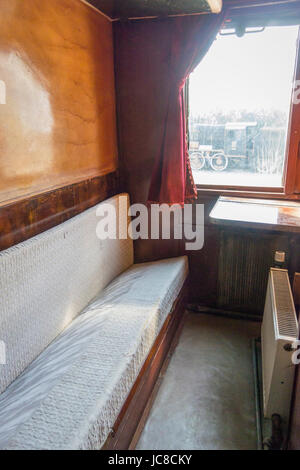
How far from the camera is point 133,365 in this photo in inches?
58.7

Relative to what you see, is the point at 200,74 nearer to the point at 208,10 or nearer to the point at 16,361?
the point at 208,10

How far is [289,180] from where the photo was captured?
2.35 m

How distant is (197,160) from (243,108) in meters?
0.49

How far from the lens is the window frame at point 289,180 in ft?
7.36

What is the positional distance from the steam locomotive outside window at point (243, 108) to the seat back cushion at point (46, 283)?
1069mm

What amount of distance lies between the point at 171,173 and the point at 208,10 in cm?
103

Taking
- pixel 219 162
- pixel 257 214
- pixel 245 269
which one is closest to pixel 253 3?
pixel 219 162

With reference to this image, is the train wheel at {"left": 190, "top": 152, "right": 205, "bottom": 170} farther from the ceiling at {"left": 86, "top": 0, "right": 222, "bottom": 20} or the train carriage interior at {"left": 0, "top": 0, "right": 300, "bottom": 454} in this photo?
the ceiling at {"left": 86, "top": 0, "right": 222, "bottom": 20}

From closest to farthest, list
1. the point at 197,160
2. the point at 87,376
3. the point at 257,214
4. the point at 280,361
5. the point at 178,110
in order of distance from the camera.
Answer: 1. the point at 87,376
2. the point at 280,361
3. the point at 257,214
4. the point at 178,110
5. the point at 197,160

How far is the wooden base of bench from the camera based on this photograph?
4.54ft

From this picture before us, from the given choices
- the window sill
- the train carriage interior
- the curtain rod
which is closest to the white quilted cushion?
the train carriage interior

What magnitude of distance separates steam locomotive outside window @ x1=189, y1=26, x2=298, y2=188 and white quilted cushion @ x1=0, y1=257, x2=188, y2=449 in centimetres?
108

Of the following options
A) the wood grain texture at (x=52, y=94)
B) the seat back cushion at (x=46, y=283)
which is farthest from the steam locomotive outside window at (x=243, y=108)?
the seat back cushion at (x=46, y=283)

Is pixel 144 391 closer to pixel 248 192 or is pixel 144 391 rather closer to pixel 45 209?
pixel 45 209
